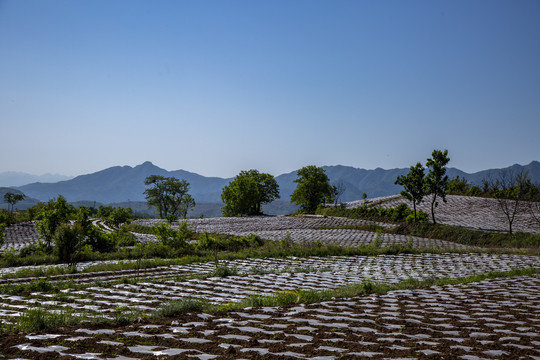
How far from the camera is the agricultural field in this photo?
467cm

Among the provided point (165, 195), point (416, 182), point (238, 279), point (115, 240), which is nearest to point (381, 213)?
point (416, 182)

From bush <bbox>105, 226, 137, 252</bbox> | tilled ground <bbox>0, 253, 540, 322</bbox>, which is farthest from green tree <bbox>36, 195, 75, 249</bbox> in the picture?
tilled ground <bbox>0, 253, 540, 322</bbox>

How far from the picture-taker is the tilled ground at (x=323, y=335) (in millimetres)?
4516

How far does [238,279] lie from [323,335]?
5.50 metres

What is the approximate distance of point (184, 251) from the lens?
17.3 metres

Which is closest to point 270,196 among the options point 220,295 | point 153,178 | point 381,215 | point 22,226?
point 153,178

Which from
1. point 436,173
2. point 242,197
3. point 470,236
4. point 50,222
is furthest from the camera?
point 242,197

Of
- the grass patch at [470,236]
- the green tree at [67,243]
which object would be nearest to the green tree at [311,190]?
the grass patch at [470,236]

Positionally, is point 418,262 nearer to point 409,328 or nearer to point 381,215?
point 409,328

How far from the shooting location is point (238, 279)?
10492mm

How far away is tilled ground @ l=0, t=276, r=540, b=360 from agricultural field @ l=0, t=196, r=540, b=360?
1 cm

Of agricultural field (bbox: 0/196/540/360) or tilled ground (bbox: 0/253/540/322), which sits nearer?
agricultural field (bbox: 0/196/540/360)

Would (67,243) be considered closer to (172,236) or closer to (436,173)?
(172,236)

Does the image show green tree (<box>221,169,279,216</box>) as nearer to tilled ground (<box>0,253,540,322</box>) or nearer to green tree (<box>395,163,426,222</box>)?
green tree (<box>395,163,426,222</box>)
